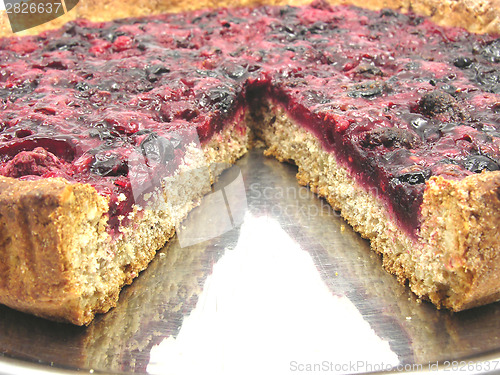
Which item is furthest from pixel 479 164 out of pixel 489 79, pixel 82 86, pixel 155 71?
pixel 82 86

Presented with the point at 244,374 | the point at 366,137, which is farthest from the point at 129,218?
the point at 366,137

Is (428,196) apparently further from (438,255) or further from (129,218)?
(129,218)

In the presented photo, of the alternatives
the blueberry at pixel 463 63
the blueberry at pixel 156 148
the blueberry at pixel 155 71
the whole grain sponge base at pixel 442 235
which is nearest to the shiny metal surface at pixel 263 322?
the whole grain sponge base at pixel 442 235

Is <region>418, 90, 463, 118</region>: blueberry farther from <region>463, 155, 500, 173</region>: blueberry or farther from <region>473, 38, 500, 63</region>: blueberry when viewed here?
<region>473, 38, 500, 63</region>: blueberry

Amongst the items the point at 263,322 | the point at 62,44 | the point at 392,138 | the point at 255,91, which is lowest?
the point at 263,322

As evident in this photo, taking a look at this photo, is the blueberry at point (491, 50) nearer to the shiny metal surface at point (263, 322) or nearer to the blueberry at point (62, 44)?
the shiny metal surface at point (263, 322)

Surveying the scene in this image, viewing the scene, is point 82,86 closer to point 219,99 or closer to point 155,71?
point 155,71
